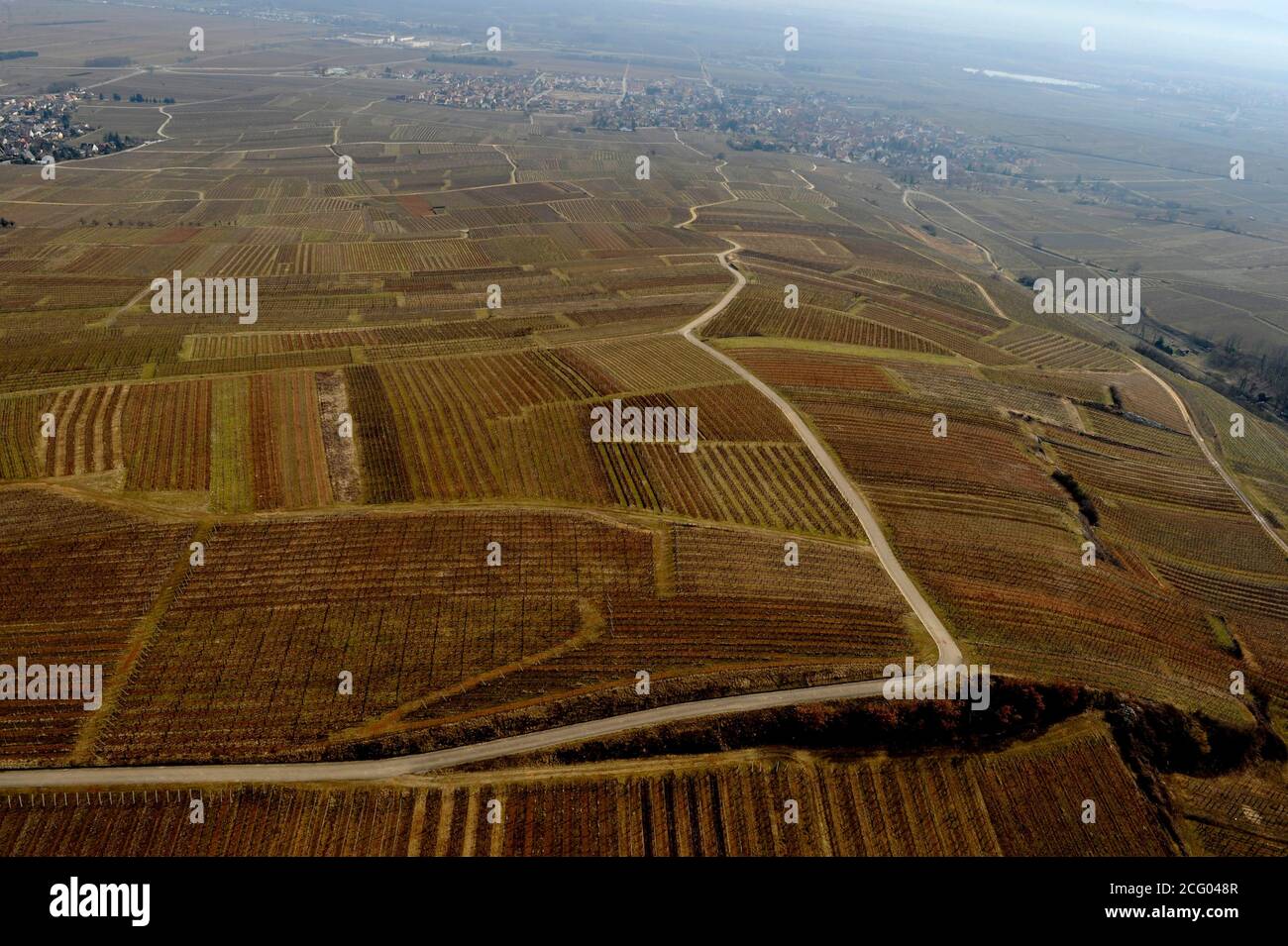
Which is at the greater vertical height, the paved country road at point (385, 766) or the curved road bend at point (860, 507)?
the curved road bend at point (860, 507)

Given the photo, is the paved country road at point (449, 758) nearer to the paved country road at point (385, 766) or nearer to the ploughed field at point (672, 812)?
the paved country road at point (385, 766)

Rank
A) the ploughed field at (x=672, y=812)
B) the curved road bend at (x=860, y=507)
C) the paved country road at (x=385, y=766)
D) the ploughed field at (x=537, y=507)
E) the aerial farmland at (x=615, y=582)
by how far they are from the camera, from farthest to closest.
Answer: the curved road bend at (x=860, y=507) → the ploughed field at (x=537, y=507) → the aerial farmland at (x=615, y=582) → the paved country road at (x=385, y=766) → the ploughed field at (x=672, y=812)

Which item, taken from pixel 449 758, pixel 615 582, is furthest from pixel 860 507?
pixel 449 758

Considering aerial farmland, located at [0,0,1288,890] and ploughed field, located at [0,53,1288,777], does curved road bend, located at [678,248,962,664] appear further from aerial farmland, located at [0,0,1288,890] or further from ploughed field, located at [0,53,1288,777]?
ploughed field, located at [0,53,1288,777]

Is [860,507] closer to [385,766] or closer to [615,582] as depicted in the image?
[615,582]

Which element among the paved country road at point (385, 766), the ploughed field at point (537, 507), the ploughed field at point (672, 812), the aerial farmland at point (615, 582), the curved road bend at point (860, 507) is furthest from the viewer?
the curved road bend at point (860, 507)

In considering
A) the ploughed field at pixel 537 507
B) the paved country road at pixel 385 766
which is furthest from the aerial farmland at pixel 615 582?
the ploughed field at pixel 537 507

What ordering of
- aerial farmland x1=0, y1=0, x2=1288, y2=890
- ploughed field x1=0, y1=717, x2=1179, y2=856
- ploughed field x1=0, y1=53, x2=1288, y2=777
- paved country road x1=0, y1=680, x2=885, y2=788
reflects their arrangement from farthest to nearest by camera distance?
ploughed field x1=0, y1=53, x2=1288, y2=777 < aerial farmland x1=0, y1=0, x2=1288, y2=890 < paved country road x1=0, y1=680, x2=885, y2=788 < ploughed field x1=0, y1=717, x2=1179, y2=856

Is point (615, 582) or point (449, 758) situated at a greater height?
point (615, 582)

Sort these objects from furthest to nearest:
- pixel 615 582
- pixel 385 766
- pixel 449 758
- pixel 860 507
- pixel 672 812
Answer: pixel 860 507 < pixel 615 582 < pixel 449 758 < pixel 385 766 < pixel 672 812

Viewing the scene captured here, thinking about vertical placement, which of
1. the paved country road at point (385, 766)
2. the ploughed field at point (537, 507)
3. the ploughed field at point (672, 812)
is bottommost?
the ploughed field at point (672, 812)

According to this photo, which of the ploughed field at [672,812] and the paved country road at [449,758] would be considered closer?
the ploughed field at [672,812]

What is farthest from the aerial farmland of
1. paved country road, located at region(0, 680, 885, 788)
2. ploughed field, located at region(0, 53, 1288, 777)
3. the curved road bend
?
the curved road bend
